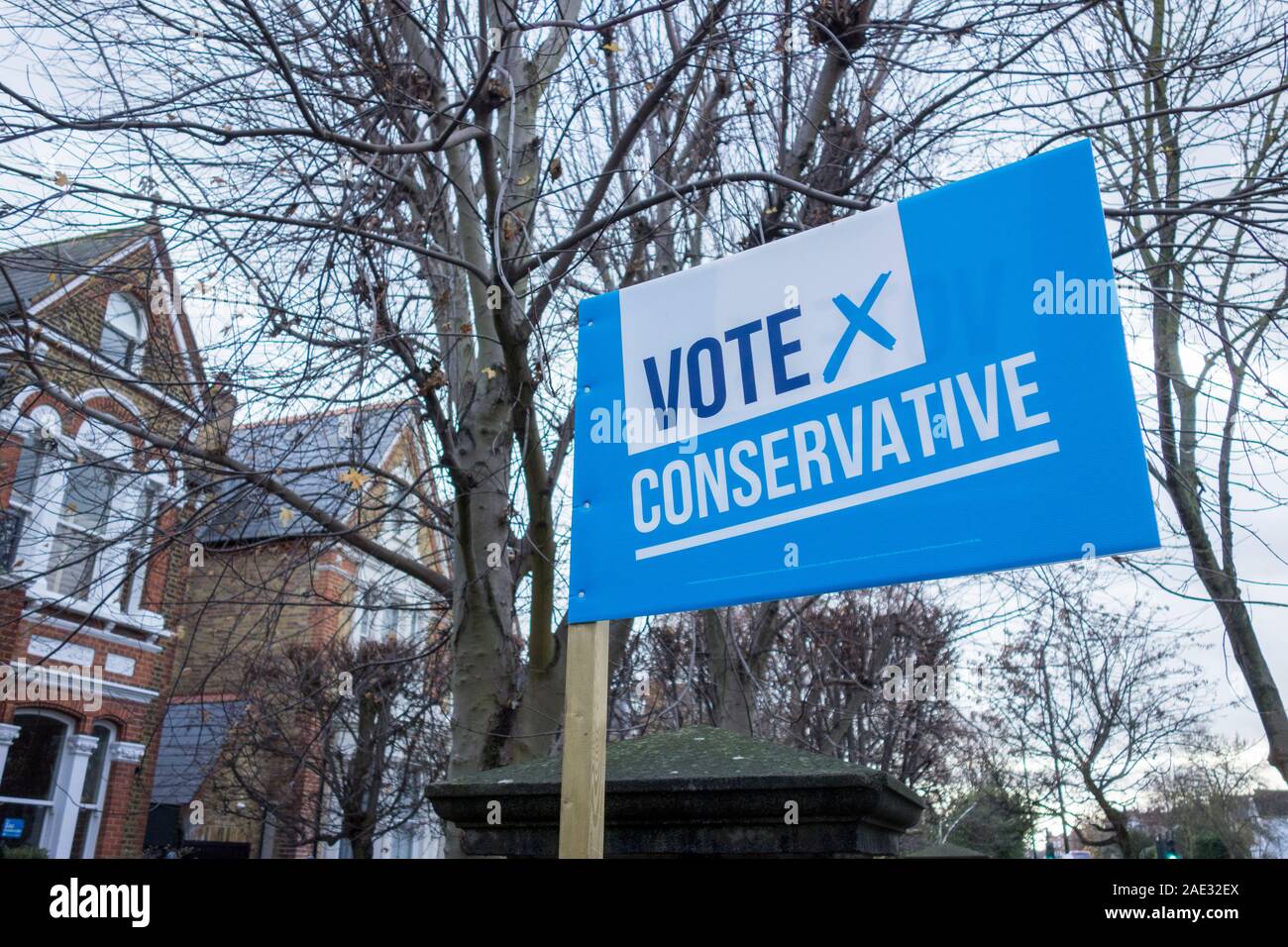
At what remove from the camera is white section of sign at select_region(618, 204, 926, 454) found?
230 cm

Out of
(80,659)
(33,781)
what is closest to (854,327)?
(80,659)

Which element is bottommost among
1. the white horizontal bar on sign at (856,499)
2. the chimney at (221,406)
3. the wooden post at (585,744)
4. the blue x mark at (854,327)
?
the wooden post at (585,744)

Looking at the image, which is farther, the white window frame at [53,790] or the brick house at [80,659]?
the white window frame at [53,790]

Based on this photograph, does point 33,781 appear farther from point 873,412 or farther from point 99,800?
point 873,412

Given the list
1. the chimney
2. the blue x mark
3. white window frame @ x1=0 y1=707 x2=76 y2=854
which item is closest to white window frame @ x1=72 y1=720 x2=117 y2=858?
white window frame @ x1=0 y1=707 x2=76 y2=854

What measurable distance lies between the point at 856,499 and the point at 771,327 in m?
0.51

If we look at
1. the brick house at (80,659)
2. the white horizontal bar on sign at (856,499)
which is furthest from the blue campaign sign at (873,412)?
the brick house at (80,659)

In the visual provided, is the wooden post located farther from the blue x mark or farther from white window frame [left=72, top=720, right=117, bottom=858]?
white window frame [left=72, top=720, right=117, bottom=858]

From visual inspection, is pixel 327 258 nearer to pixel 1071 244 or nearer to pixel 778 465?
pixel 778 465

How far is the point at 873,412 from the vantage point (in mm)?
2223

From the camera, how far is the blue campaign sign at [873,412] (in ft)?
6.53

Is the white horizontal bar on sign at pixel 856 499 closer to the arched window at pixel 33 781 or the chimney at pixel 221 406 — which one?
the chimney at pixel 221 406
